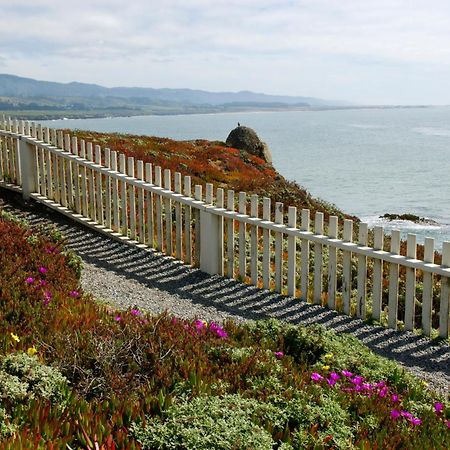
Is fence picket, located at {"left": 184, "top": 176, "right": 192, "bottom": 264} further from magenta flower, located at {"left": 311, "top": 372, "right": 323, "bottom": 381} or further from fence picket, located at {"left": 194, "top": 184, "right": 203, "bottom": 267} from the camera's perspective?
magenta flower, located at {"left": 311, "top": 372, "right": 323, "bottom": 381}

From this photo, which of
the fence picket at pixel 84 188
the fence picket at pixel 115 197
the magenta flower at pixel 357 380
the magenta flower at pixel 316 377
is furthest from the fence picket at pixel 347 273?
the fence picket at pixel 84 188

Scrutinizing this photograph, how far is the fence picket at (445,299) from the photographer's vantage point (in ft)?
23.9

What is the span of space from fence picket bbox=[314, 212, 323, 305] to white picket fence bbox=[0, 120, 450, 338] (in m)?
0.01

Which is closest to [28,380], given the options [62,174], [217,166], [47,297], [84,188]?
[47,297]

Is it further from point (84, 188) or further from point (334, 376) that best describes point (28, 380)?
point (84, 188)

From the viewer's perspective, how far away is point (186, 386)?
4480mm

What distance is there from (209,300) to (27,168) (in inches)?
263

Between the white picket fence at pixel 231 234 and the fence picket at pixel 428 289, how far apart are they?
12 millimetres

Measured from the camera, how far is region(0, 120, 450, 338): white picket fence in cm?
778

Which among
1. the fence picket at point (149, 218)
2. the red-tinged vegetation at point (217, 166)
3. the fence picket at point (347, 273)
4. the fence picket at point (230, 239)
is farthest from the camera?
the red-tinged vegetation at point (217, 166)

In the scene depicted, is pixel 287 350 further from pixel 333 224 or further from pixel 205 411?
pixel 333 224

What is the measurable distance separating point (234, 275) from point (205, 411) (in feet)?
18.6

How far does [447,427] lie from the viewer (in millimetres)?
4520

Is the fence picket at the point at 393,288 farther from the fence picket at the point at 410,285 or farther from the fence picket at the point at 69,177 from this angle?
the fence picket at the point at 69,177
